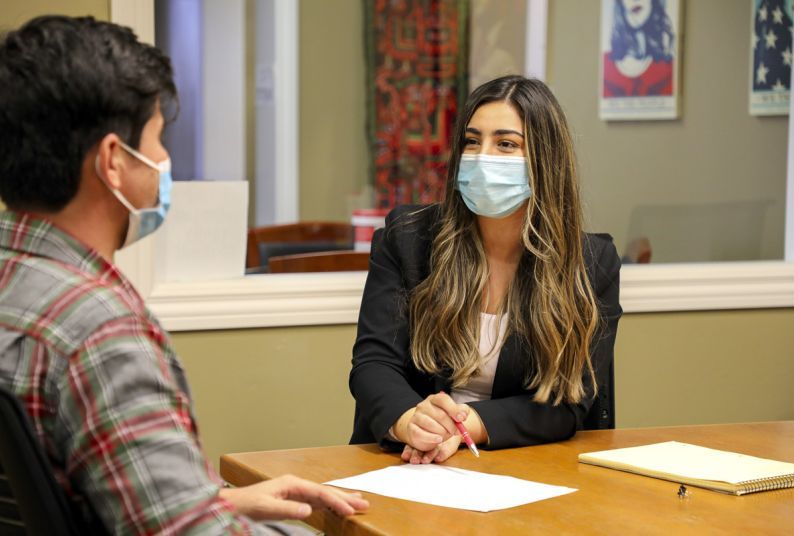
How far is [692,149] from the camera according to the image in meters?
3.80

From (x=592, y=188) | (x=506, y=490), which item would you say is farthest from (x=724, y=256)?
(x=506, y=490)

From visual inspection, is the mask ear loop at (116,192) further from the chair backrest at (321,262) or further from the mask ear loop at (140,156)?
the chair backrest at (321,262)

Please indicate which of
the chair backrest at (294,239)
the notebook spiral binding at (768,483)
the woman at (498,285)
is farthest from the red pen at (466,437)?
the chair backrest at (294,239)

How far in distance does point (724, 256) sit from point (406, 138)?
1532 mm

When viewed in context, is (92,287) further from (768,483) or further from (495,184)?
(495,184)

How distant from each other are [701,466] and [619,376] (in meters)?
1.60

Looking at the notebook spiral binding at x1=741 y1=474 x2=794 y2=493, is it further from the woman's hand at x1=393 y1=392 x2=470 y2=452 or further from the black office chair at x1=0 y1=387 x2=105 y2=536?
the black office chair at x1=0 y1=387 x2=105 y2=536

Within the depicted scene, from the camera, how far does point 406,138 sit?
462 cm

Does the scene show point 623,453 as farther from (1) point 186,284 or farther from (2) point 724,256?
(2) point 724,256

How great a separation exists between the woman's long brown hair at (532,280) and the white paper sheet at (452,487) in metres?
0.37

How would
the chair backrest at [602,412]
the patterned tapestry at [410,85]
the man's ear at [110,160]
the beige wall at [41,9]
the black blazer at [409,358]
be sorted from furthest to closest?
1. the patterned tapestry at [410,85]
2. the beige wall at [41,9]
3. the chair backrest at [602,412]
4. the black blazer at [409,358]
5. the man's ear at [110,160]

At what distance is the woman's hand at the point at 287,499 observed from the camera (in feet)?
4.20

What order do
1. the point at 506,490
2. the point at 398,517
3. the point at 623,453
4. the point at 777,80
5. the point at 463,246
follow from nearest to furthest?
the point at 398,517
the point at 506,490
the point at 623,453
the point at 463,246
the point at 777,80

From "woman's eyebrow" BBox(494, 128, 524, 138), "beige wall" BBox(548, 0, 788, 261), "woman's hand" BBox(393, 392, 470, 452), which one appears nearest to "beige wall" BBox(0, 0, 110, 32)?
"woman's eyebrow" BBox(494, 128, 524, 138)
